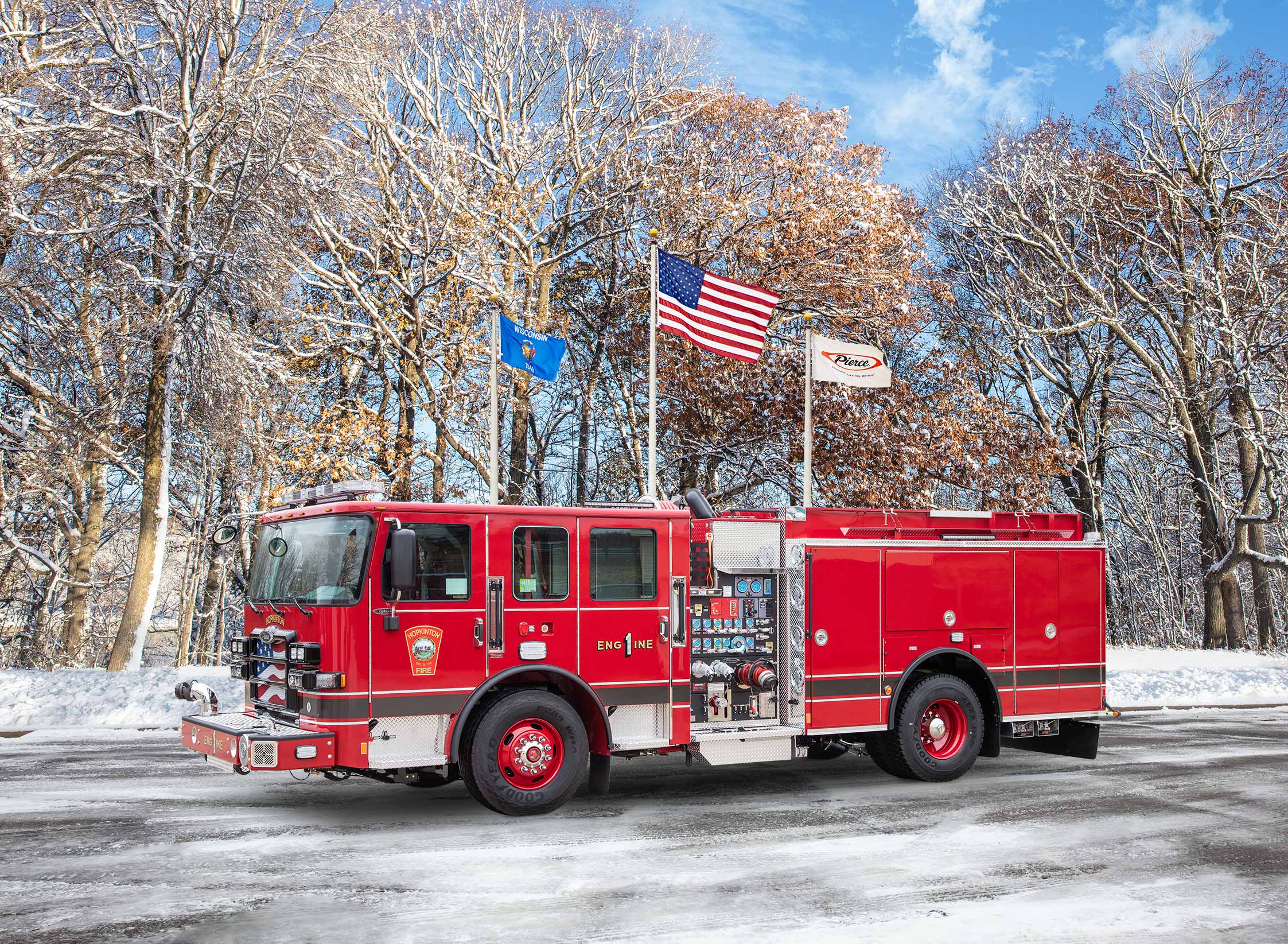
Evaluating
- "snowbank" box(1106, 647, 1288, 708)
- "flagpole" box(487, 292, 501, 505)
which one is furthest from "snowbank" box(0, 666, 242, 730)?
"snowbank" box(1106, 647, 1288, 708)

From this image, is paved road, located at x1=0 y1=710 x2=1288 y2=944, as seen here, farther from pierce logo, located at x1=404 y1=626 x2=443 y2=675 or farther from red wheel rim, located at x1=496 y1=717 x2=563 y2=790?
pierce logo, located at x1=404 y1=626 x2=443 y2=675

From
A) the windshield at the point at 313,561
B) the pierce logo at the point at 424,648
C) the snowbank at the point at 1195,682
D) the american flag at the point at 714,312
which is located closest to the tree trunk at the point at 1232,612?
the snowbank at the point at 1195,682

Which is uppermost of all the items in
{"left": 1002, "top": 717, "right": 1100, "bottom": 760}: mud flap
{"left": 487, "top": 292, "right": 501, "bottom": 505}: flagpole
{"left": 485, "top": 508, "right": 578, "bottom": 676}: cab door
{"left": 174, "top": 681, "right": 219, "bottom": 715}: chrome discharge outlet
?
{"left": 487, "top": 292, "right": 501, "bottom": 505}: flagpole

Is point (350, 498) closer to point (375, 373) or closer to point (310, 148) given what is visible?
point (310, 148)

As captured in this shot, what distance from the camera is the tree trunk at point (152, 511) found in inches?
775

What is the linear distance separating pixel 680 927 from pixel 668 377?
21797 millimetres

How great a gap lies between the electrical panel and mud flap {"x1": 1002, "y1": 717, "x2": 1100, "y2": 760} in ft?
10.4

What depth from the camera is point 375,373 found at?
27.7 m

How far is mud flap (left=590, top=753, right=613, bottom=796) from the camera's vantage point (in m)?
9.31

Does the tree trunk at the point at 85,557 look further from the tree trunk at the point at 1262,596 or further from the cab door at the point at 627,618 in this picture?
the tree trunk at the point at 1262,596

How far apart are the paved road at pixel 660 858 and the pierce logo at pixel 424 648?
121cm

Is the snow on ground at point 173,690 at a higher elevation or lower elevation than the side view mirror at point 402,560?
lower

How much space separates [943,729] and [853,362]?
8.72 m

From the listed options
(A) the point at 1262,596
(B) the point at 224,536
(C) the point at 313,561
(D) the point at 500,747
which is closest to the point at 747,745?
(D) the point at 500,747
